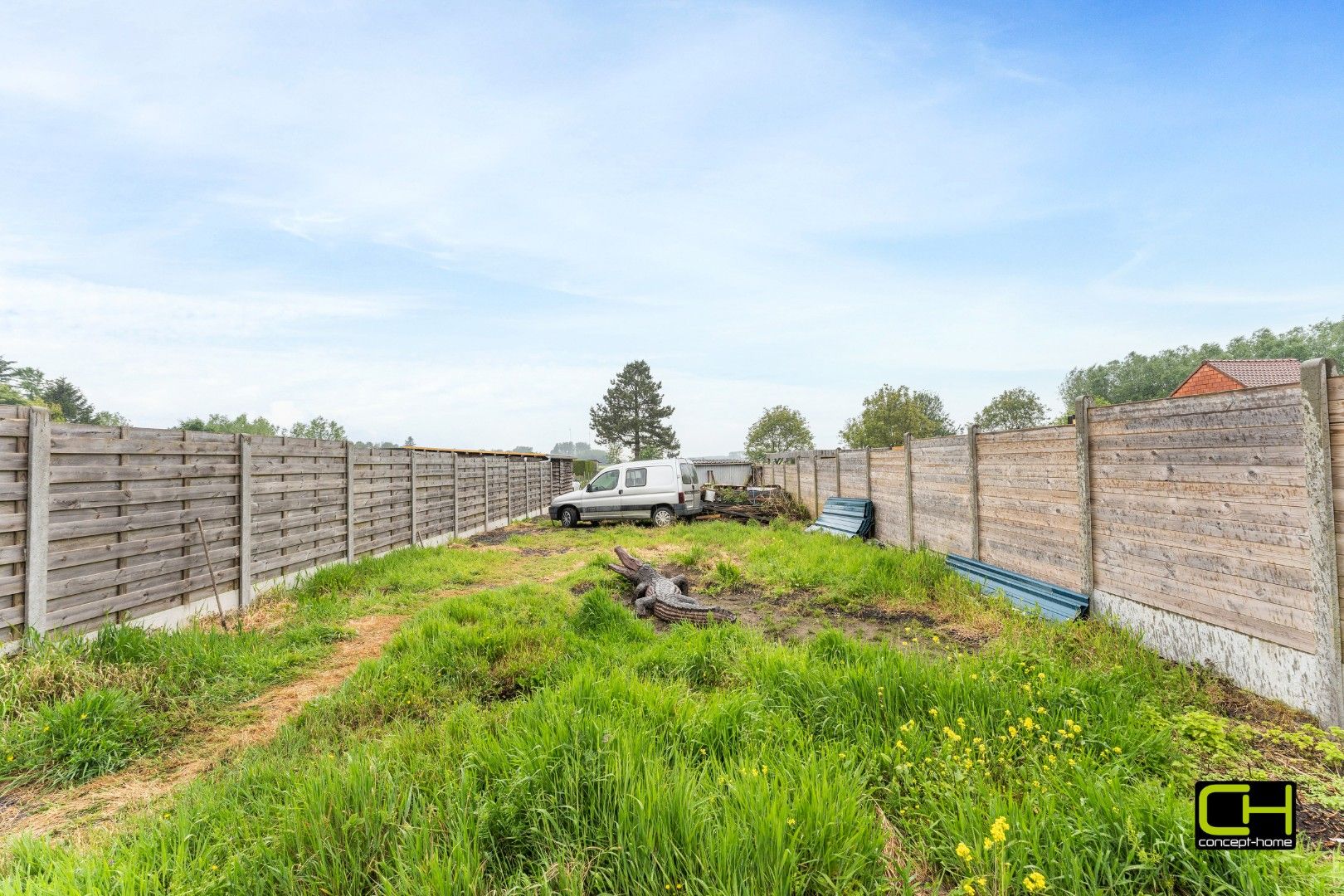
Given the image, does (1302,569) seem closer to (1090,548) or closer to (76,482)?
(1090,548)

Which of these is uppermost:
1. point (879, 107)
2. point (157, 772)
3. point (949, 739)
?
point (879, 107)

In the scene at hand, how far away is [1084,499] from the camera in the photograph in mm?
5152

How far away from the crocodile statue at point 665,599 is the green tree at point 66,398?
75137 millimetres

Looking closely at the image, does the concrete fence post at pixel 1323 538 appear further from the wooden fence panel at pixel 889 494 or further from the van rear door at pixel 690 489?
the van rear door at pixel 690 489

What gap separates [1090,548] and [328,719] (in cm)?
630

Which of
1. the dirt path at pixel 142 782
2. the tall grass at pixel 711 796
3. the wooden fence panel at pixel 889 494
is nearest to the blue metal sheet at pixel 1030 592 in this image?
the tall grass at pixel 711 796

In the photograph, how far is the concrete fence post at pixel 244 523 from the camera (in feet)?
19.9

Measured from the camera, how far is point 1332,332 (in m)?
64.3

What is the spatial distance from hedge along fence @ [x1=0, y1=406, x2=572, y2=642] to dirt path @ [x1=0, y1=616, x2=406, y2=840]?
1775mm

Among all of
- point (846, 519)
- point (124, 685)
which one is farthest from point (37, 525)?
point (846, 519)

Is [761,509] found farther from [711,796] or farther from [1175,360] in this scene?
[1175,360]

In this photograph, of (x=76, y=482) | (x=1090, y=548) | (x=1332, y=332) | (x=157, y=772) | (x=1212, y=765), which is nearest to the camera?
(x=1212, y=765)

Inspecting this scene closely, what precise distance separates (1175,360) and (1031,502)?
8834cm

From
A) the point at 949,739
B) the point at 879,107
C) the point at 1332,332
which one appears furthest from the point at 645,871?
the point at 1332,332
